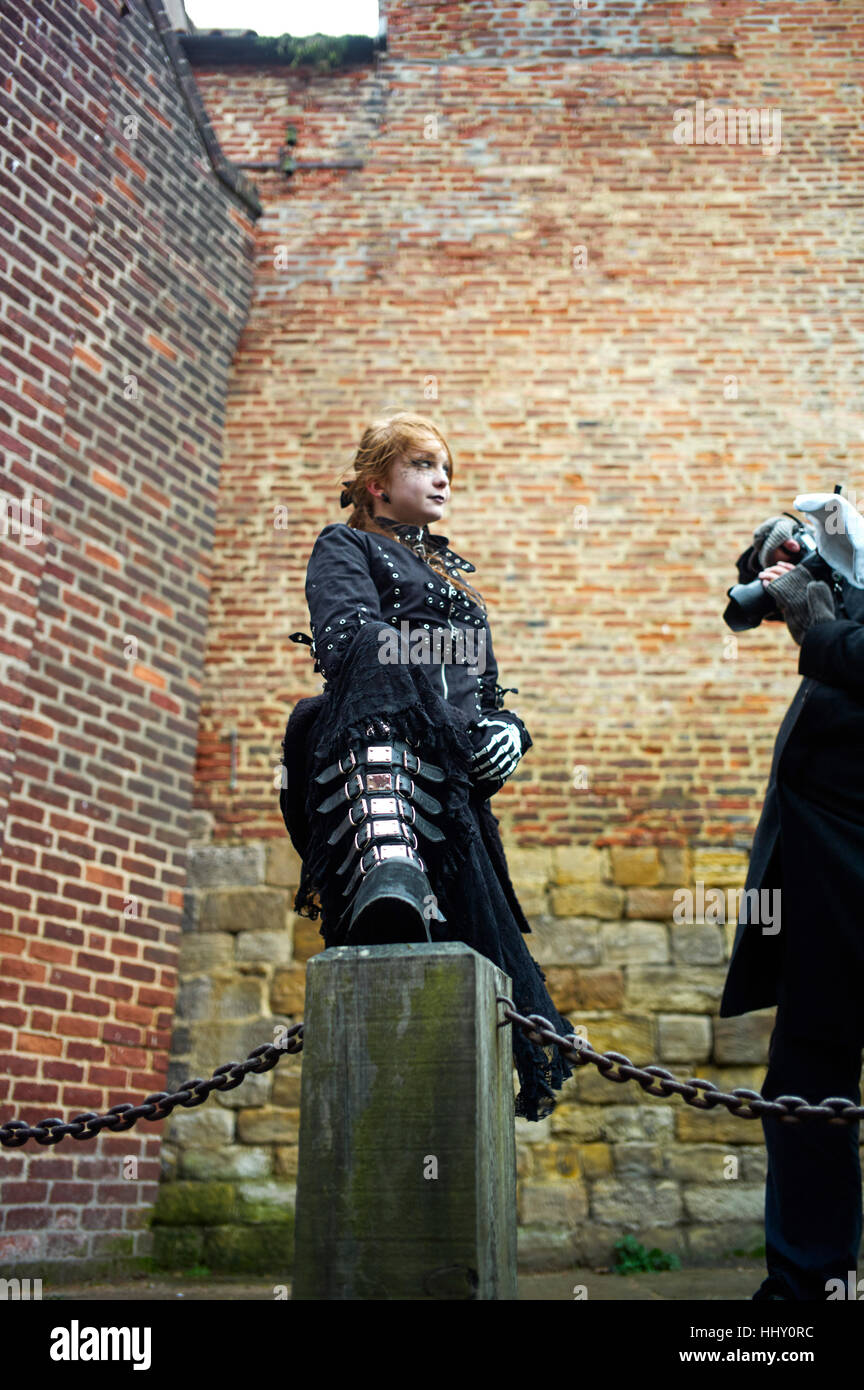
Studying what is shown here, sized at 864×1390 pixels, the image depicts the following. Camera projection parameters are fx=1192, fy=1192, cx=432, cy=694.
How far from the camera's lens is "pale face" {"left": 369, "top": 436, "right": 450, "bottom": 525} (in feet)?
10.1

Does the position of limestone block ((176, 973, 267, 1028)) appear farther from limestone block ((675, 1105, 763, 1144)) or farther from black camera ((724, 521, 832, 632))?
black camera ((724, 521, 832, 632))

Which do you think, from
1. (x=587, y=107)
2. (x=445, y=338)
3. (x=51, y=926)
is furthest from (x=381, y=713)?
(x=587, y=107)

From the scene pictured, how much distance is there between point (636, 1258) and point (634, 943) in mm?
1376

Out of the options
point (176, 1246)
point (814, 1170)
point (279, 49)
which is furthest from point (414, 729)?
point (279, 49)

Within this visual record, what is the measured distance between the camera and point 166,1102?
8.11 feet

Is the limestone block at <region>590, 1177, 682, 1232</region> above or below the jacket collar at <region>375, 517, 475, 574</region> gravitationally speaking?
below

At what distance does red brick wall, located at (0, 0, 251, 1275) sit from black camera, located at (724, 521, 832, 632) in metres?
2.93

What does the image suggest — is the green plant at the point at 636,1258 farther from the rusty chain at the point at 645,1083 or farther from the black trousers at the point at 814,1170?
the rusty chain at the point at 645,1083

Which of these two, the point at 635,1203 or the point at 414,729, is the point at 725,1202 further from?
the point at 414,729

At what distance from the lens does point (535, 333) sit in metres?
6.74

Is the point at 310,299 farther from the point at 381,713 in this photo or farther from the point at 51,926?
the point at 381,713

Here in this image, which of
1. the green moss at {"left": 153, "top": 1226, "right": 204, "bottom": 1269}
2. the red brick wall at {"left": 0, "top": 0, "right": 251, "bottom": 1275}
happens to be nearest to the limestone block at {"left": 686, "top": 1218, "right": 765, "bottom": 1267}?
the green moss at {"left": 153, "top": 1226, "right": 204, "bottom": 1269}

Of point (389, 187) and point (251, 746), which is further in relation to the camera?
point (389, 187)

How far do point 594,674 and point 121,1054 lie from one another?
9.59 ft
